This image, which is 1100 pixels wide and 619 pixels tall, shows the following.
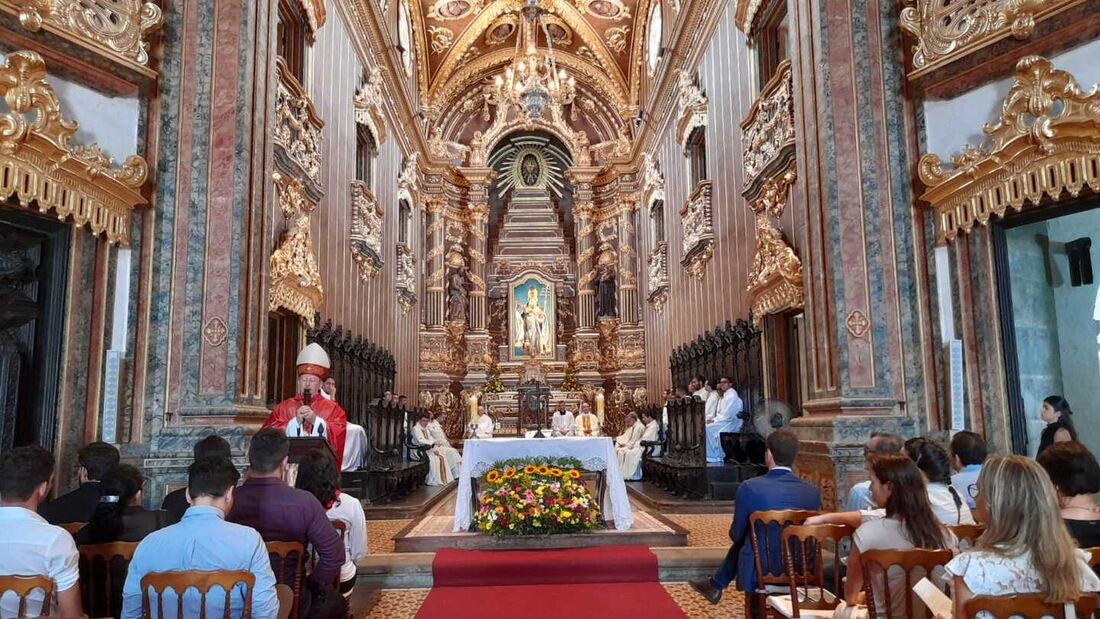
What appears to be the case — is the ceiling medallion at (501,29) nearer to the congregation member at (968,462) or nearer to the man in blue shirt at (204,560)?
the congregation member at (968,462)

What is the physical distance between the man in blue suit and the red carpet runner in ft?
3.14

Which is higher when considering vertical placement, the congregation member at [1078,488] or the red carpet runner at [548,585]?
the congregation member at [1078,488]

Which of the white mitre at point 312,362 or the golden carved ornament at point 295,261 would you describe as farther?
the golden carved ornament at point 295,261

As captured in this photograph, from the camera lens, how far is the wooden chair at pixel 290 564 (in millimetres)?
3225

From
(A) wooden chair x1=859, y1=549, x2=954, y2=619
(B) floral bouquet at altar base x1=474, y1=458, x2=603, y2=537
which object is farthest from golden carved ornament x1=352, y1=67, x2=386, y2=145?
(A) wooden chair x1=859, y1=549, x2=954, y2=619

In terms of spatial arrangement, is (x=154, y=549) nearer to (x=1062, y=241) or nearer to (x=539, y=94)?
(x=1062, y=241)

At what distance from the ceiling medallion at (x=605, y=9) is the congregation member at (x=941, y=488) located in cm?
1744

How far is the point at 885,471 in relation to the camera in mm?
3070

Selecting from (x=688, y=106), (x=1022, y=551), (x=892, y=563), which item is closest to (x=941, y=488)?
(x=892, y=563)

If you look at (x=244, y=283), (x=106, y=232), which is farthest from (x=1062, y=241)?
(x=106, y=232)

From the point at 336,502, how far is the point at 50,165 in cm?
383

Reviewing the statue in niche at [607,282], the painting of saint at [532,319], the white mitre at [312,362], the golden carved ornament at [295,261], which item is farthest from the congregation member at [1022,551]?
the painting of saint at [532,319]

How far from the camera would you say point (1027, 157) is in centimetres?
629

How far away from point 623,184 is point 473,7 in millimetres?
5947
